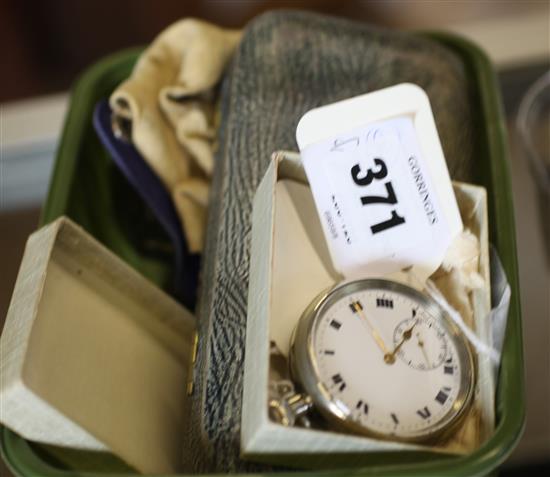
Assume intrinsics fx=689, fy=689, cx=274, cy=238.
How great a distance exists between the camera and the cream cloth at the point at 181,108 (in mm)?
729

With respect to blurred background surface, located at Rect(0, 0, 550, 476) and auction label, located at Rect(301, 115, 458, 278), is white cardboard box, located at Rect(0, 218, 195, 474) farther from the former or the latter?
auction label, located at Rect(301, 115, 458, 278)

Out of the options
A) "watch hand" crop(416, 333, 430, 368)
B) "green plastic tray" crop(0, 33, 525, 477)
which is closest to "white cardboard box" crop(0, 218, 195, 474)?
"green plastic tray" crop(0, 33, 525, 477)

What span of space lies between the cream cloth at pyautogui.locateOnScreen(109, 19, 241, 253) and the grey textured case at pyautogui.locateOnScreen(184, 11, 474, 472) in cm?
4

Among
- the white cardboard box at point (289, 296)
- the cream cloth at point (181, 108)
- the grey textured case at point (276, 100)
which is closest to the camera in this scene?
the white cardboard box at point (289, 296)

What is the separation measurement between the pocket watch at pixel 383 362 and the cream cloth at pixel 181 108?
29 centimetres

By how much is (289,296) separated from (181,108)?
1.07 feet

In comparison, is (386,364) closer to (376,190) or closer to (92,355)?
(376,190)

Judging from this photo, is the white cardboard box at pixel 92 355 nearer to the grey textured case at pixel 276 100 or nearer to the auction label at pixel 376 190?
the grey textured case at pixel 276 100

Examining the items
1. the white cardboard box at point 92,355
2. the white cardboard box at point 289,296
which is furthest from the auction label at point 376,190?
the white cardboard box at point 92,355

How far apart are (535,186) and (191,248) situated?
0.46m

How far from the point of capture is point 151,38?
3.97 ft

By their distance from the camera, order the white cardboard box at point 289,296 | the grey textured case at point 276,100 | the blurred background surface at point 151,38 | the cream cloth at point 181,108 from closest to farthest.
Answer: the white cardboard box at point 289,296 → the grey textured case at point 276,100 → the cream cloth at point 181,108 → the blurred background surface at point 151,38

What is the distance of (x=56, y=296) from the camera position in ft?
1.75

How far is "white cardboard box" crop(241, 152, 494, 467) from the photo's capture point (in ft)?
1.43
